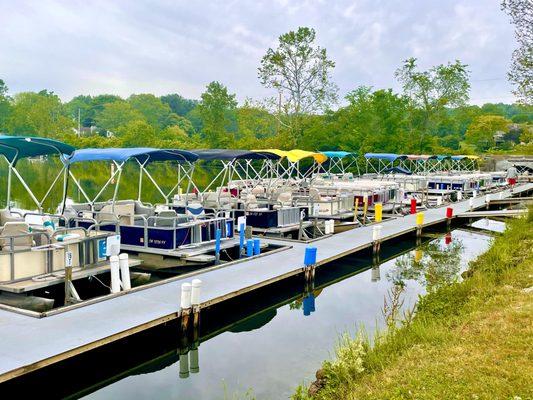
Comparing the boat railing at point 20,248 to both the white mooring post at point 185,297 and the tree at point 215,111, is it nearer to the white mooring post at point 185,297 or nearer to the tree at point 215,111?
the white mooring post at point 185,297

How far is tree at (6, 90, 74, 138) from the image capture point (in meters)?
86.4

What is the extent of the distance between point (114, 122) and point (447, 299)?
105572 millimetres

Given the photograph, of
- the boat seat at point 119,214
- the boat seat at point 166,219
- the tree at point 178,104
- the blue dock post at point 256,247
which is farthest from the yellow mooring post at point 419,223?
the tree at point 178,104

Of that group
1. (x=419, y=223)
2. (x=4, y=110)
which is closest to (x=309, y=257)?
(x=419, y=223)

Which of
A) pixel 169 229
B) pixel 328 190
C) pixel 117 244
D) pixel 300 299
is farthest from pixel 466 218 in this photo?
pixel 117 244

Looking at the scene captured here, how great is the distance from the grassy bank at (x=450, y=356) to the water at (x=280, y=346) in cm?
141

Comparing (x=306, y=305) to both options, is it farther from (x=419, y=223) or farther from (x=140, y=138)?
(x=140, y=138)

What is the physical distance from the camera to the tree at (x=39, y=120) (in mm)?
86438

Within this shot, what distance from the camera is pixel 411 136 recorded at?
2320 inches

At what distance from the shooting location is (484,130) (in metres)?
68.6

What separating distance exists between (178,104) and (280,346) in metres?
150

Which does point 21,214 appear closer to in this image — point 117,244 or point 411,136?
point 117,244

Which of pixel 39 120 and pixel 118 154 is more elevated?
pixel 39 120

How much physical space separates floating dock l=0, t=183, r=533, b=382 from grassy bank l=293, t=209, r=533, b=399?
10.1 ft
